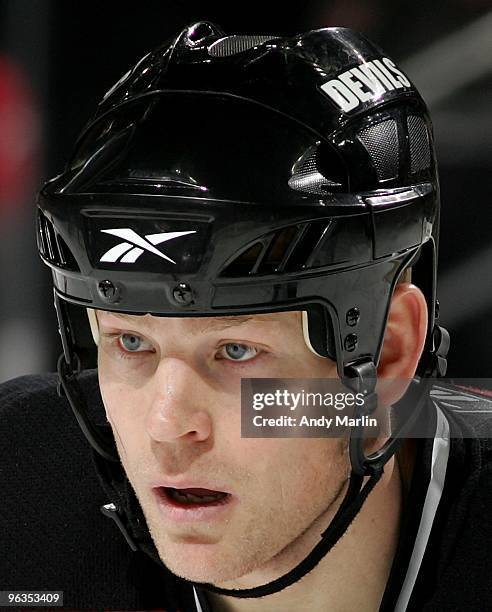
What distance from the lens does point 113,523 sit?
1.35 m

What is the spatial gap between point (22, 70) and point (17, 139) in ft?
0.31

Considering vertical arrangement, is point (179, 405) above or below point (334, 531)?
above

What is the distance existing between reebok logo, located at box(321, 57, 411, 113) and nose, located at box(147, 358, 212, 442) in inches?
11.2

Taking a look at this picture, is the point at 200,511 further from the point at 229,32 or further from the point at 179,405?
the point at 229,32

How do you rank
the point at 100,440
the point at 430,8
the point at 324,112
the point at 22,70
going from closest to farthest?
the point at 324,112
the point at 100,440
the point at 430,8
the point at 22,70

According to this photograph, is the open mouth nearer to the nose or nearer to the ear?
the nose

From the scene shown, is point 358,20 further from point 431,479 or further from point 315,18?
point 431,479

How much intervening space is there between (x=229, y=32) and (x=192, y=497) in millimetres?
600

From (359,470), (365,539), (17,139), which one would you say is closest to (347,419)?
(359,470)

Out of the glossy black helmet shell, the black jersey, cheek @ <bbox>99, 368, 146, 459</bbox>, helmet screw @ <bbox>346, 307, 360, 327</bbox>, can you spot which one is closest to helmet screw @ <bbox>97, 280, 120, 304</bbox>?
the glossy black helmet shell

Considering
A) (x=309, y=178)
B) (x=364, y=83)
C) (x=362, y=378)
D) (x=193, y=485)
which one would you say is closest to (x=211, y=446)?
(x=193, y=485)

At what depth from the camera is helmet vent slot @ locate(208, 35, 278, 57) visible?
1.04m

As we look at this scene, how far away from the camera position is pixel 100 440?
1.17m

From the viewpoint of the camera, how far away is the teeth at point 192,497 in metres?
1.04
